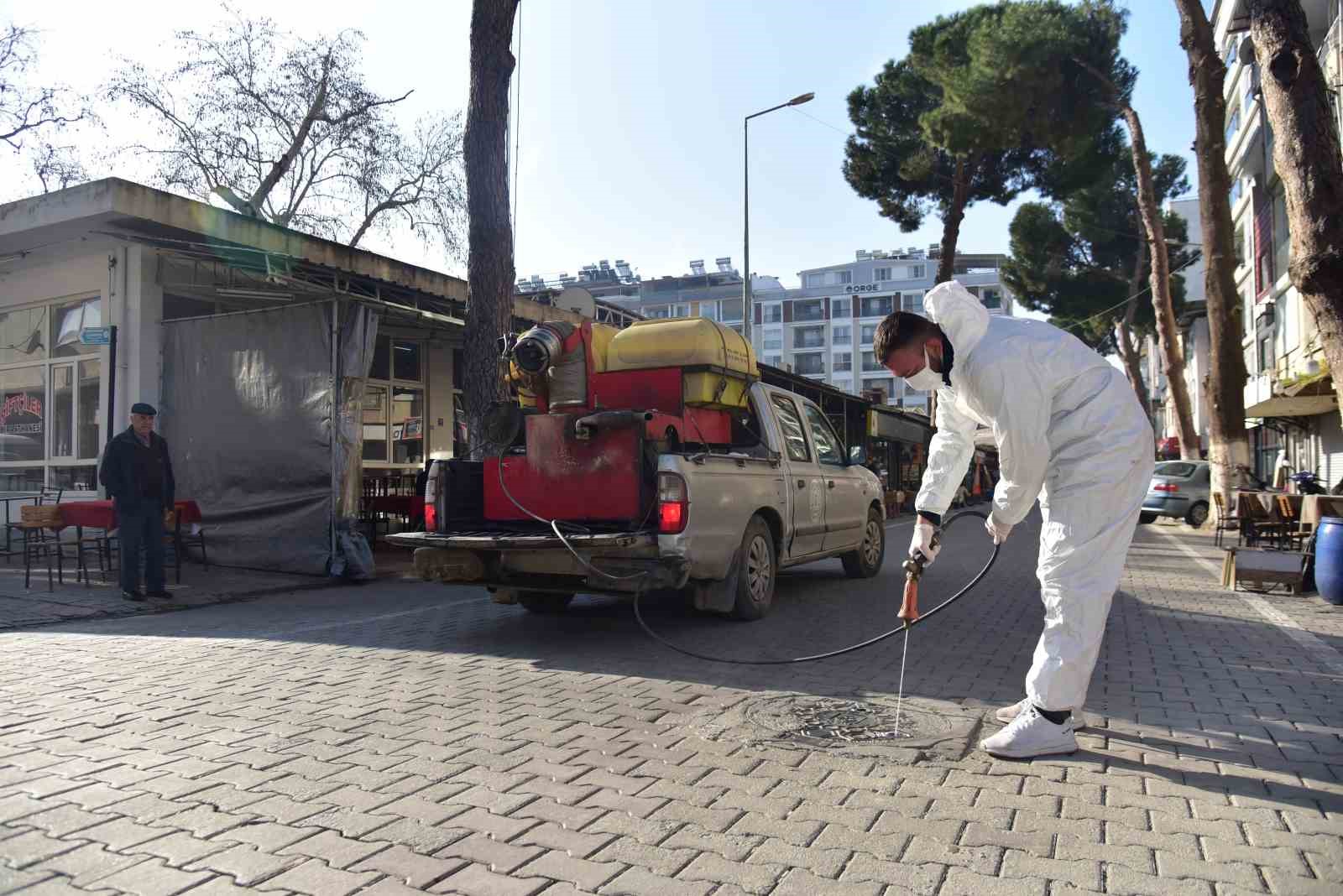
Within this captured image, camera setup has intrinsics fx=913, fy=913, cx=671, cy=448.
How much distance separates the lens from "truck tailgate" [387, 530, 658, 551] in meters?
5.94

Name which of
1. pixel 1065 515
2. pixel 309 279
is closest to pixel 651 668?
pixel 1065 515

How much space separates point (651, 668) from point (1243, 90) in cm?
3995

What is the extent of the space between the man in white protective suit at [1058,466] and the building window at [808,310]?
313 feet

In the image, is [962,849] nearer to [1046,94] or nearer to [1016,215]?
[1046,94]

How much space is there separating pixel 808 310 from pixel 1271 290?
224ft

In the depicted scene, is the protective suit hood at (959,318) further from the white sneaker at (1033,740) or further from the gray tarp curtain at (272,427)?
the gray tarp curtain at (272,427)

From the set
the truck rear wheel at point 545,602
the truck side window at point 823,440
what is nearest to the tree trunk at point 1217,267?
the truck side window at point 823,440

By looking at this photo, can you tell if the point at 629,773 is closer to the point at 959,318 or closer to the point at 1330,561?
the point at 959,318

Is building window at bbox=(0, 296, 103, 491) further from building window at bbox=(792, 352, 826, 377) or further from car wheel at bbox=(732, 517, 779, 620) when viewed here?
building window at bbox=(792, 352, 826, 377)

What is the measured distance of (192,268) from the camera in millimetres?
12742

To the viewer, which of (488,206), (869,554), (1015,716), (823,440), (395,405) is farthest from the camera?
(395,405)

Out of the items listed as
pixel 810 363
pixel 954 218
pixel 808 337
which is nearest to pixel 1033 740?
pixel 954 218

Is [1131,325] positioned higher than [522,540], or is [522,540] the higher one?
[1131,325]

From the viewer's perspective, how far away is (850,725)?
14.3 ft
